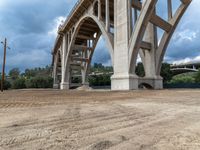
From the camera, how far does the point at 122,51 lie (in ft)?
61.4

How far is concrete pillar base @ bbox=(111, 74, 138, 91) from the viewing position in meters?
17.0

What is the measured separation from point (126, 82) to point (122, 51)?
143 inches

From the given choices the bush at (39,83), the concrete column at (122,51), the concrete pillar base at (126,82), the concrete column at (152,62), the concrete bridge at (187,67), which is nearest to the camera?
the concrete pillar base at (126,82)

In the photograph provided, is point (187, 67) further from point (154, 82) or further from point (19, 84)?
point (19, 84)

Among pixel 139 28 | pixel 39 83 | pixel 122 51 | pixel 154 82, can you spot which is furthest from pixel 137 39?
pixel 39 83

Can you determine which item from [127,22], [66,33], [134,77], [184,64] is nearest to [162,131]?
[134,77]

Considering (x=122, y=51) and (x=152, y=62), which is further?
(x=152, y=62)

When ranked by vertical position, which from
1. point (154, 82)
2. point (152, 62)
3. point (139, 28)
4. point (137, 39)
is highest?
point (139, 28)

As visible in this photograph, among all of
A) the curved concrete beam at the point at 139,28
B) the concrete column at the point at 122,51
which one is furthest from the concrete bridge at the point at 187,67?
the curved concrete beam at the point at 139,28

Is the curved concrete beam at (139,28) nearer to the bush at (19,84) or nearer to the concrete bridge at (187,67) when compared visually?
the concrete bridge at (187,67)

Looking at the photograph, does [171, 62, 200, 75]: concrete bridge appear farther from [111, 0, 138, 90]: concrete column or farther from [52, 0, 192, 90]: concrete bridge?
[111, 0, 138, 90]: concrete column

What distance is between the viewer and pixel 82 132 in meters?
3.12

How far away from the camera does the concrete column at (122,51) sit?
17.4 m

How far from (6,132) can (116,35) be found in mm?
18035
